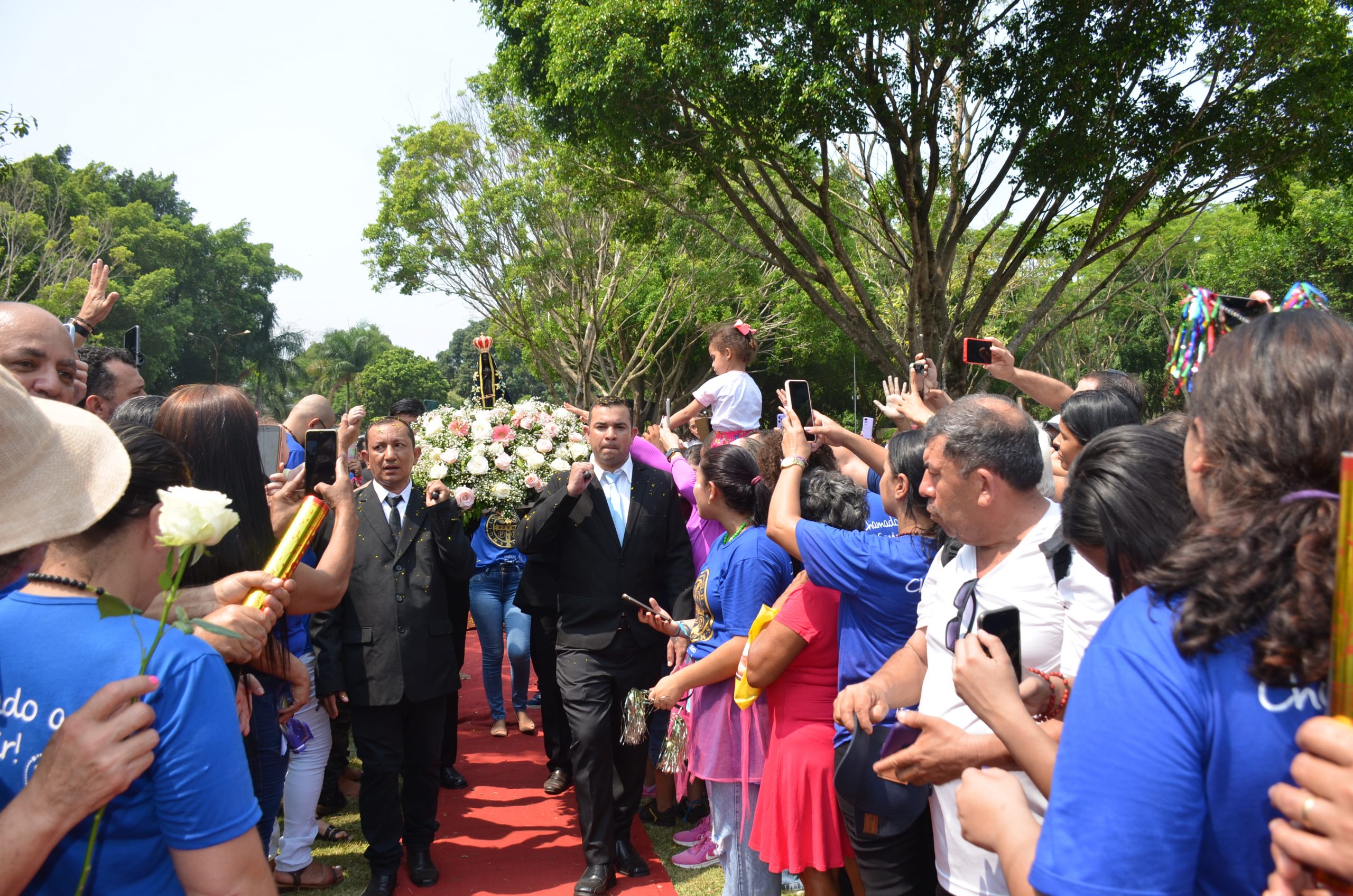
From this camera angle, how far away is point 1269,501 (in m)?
1.26

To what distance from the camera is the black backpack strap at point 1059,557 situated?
8.13 feet

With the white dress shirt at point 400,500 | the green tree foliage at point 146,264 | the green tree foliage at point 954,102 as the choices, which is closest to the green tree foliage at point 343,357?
the green tree foliage at point 146,264

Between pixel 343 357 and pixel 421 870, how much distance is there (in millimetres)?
78241

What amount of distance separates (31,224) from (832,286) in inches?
1205

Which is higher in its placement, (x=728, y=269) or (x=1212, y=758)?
(x=728, y=269)

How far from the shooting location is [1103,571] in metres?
2.27

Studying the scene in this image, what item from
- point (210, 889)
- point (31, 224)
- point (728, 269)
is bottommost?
point (210, 889)

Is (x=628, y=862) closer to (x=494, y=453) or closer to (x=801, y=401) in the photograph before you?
(x=801, y=401)

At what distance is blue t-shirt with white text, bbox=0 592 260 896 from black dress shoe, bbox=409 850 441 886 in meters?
3.35

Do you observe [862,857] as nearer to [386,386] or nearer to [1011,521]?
[1011,521]

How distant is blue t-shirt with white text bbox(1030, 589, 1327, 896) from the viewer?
46.7 inches

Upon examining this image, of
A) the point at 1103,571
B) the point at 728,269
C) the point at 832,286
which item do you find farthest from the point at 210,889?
the point at 728,269

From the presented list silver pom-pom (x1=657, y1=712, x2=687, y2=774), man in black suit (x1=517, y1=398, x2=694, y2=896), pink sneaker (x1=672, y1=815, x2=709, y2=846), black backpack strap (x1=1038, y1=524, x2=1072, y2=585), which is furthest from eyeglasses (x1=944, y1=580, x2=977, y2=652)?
pink sneaker (x1=672, y1=815, x2=709, y2=846)

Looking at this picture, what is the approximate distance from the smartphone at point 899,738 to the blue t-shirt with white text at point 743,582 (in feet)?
4.52
